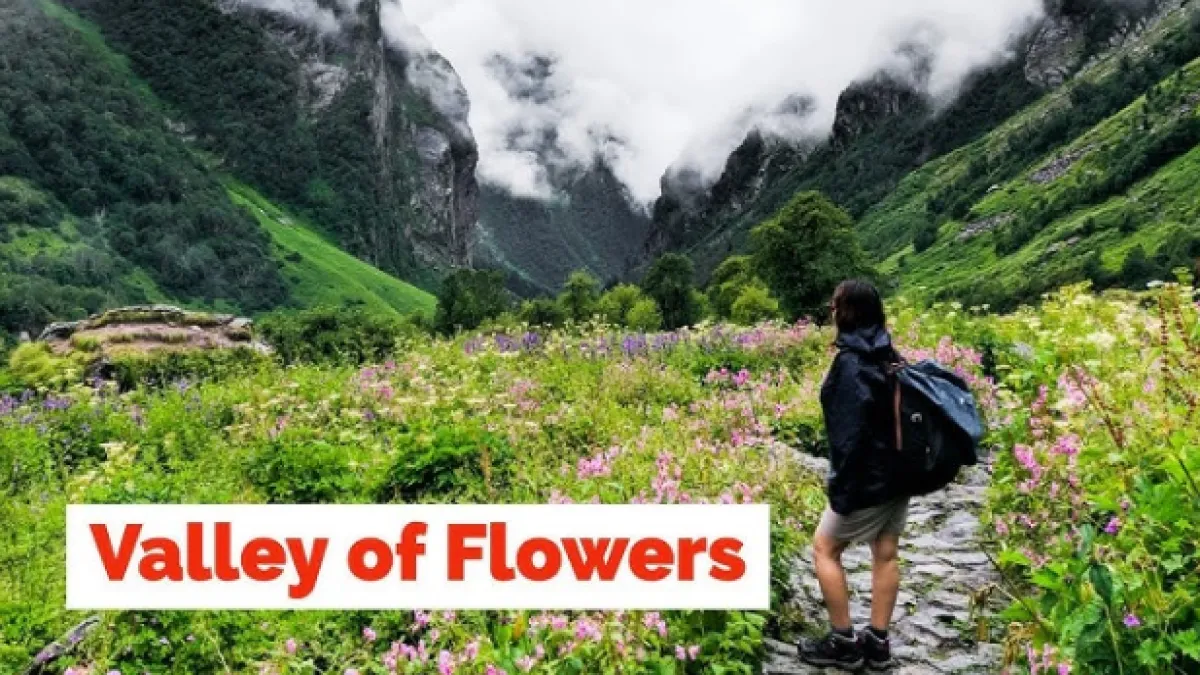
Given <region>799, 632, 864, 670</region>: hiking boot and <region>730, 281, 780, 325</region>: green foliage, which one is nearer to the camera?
<region>799, 632, 864, 670</region>: hiking boot

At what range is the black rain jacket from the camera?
539 cm

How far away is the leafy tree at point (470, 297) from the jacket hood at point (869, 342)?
101 meters

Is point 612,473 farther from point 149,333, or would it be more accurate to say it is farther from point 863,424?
point 149,333

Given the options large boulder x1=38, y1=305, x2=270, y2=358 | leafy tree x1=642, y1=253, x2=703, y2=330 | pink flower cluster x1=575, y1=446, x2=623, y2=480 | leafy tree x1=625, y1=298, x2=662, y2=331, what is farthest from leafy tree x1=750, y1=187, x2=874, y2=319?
pink flower cluster x1=575, y1=446, x2=623, y2=480

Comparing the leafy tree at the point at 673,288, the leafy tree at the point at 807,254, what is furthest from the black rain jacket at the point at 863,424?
the leafy tree at the point at 673,288

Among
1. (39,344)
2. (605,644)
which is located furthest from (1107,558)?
(39,344)

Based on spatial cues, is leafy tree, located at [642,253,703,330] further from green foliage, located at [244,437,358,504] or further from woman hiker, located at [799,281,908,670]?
woman hiker, located at [799,281,908,670]

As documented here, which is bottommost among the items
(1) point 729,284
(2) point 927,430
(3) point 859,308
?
(2) point 927,430

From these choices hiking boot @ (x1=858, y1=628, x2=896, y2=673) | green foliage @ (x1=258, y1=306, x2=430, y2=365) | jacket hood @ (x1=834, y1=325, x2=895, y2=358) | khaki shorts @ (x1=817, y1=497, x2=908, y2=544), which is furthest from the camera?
green foliage @ (x1=258, y1=306, x2=430, y2=365)

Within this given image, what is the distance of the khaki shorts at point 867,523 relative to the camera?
5.64 meters

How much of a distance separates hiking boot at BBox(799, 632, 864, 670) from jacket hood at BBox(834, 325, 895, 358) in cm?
187

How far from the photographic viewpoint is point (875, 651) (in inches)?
227

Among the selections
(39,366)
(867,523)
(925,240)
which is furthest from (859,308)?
(925,240)

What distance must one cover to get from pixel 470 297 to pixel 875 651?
11127 cm
